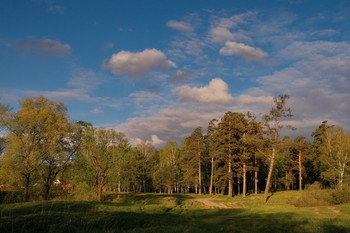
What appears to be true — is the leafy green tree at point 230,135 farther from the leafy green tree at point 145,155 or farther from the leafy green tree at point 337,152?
the leafy green tree at point 145,155

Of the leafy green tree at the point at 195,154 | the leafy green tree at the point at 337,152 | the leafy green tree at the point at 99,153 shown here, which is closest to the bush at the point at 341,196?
the leafy green tree at the point at 337,152

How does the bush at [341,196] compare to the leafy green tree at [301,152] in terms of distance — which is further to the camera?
the leafy green tree at [301,152]

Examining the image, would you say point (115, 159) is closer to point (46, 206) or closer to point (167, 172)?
point (46, 206)

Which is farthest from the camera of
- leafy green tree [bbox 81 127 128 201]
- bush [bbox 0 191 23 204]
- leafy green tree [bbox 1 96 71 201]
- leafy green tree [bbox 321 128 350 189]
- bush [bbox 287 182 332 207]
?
leafy green tree [bbox 321 128 350 189]

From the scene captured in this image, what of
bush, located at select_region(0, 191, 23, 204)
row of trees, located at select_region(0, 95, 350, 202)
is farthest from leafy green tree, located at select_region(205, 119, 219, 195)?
bush, located at select_region(0, 191, 23, 204)

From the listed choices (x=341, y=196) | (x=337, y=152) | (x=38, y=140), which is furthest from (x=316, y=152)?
(x=38, y=140)

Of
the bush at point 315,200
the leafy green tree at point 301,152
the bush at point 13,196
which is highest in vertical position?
the leafy green tree at point 301,152

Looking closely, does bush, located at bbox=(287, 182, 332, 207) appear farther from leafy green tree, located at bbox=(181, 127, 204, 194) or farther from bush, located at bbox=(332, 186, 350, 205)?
leafy green tree, located at bbox=(181, 127, 204, 194)

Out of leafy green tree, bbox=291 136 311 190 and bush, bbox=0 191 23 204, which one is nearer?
bush, bbox=0 191 23 204

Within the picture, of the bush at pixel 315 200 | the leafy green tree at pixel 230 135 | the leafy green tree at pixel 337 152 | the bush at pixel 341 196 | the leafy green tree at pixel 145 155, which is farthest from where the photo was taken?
the leafy green tree at pixel 145 155

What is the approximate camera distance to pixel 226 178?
175 feet

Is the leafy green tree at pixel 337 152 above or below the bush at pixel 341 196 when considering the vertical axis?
above

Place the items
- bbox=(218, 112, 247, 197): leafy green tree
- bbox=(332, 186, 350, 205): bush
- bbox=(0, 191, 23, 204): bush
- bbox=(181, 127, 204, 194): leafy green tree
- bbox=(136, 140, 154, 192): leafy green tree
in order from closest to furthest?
bbox=(0, 191, 23, 204): bush < bbox=(332, 186, 350, 205): bush < bbox=(218, 112, 247, 197): leafy green tree < bbox=(181, 127, 204, 194): leafy green tree < bbox=(136, 140, 154, 192): leafy green tree

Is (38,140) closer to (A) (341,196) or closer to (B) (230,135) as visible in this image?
(B) (230,135)
